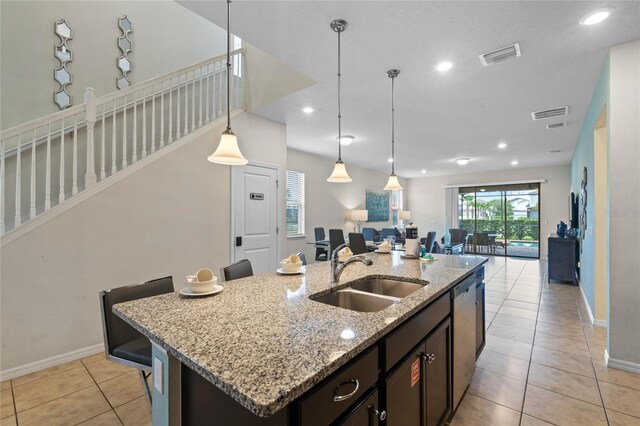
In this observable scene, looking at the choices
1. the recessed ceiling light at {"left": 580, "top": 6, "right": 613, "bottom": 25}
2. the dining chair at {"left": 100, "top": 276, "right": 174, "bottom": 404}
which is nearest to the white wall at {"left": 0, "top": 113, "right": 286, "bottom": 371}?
the dining chair at {"left": 100, "top": 276, "right": 174, "bottom": 404}

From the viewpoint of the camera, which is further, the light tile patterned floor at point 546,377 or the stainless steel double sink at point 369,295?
the light tile patterned floor at point 546,377

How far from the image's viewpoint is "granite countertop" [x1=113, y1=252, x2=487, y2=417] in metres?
0.74

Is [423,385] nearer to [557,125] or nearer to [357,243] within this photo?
[357,243]

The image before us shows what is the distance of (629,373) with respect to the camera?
2.40m

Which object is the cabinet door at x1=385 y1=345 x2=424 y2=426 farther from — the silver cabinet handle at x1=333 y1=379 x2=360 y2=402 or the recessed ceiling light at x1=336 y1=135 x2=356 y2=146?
the recessed ceiling light at x1=336 y1=135 x2=356 y2=146

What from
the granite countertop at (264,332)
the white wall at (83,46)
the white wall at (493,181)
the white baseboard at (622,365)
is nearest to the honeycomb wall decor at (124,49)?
the white wall at (83,46)

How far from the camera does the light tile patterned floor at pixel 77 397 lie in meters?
1.90

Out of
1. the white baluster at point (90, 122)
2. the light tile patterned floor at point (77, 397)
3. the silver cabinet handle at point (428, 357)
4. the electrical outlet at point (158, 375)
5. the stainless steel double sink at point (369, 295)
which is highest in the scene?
the white baluster at point (90, 122)

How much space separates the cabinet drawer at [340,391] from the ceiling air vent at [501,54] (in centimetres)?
279

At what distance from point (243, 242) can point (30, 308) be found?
215cm

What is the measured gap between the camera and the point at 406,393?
1.30 meters

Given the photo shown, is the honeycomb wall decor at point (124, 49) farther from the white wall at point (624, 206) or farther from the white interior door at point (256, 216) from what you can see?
the white wall at point (624, 206)

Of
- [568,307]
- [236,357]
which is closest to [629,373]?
[568,307]

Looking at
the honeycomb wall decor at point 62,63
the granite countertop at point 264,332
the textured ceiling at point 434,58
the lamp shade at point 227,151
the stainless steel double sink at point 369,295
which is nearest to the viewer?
the granite countertop at point 264,332
